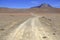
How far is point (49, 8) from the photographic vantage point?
117750mm

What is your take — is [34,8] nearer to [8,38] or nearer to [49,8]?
[49,8]

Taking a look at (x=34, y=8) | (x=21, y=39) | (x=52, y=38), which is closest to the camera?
(x=21, y=39)

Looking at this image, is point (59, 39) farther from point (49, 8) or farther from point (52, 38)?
point (49, 8)

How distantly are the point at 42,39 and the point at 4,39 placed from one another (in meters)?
2.92

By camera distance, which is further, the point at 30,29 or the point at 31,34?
the point at 30,29

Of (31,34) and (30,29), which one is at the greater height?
(30,29)

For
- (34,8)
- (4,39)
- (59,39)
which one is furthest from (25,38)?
(34,8)

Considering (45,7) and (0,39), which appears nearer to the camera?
(0,39)

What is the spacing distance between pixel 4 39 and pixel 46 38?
3.33m

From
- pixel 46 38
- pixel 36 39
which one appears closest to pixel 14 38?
pixel 36 39

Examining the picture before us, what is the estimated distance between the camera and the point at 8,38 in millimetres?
14391

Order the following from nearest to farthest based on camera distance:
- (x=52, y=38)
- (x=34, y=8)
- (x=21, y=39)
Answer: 1. (x=21, y=39)
2. (x=52, y=38)
3. (x=34, y=8)

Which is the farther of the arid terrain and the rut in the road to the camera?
the arid terrain

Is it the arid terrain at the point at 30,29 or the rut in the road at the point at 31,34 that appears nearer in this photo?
the rut in the road at the point at 31,34
